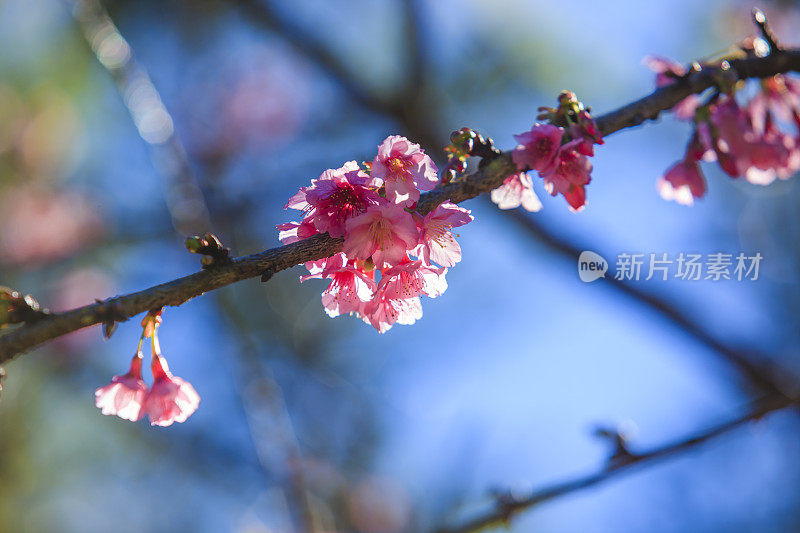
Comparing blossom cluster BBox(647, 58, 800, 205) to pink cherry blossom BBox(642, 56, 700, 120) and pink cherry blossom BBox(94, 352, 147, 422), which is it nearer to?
Answer: pink cherry blossom BBox(642, 56, 700, 120)

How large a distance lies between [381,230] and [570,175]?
0.57m

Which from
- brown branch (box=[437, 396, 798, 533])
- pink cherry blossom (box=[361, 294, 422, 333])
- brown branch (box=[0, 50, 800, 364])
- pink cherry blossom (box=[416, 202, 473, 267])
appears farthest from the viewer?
brown branch (box=[437, 396, 798, 533])

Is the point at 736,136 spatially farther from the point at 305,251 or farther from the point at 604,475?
the point at 305,251

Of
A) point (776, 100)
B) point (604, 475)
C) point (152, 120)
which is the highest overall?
point (152, 120)

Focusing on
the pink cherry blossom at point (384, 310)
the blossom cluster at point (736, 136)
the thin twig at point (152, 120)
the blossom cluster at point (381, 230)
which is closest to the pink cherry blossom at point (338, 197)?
the blossom cluster at point (381, 230)

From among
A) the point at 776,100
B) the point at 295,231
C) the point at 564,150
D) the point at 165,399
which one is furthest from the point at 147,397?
the point at 776,100

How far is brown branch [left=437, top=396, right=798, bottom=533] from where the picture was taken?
1.79 metres

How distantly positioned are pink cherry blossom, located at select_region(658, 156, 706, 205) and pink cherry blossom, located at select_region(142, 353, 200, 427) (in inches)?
70.1

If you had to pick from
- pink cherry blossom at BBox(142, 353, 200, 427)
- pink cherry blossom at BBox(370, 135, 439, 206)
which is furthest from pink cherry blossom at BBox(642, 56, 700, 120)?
pink cherry blossom at BBox(142, 353, 200, 427)

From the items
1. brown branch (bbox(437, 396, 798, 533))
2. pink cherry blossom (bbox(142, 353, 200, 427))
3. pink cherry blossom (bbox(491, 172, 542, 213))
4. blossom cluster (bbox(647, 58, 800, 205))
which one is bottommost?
brown branch (bbox(437, 396, 798, 533))

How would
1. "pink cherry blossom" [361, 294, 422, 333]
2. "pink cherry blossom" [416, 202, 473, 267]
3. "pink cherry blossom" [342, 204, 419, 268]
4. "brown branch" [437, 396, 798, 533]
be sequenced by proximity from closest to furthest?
"pink cherry blossom" [342, 204, 419, 268] < "pink cherry blossom" [416, 202, 473, 267] < "pink cherry blossom" [361, 294, 422, 333] < "brown branch" [437, 396, 798, 533]

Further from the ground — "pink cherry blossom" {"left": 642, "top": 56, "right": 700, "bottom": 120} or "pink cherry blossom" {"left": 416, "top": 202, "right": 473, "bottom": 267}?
"pink cherry blossom" {"left": 642, "top": 56, "right": 700, "bottom": 120}

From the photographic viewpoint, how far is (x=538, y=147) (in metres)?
1.44

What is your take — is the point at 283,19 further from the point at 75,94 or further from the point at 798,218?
the point at 798,218
